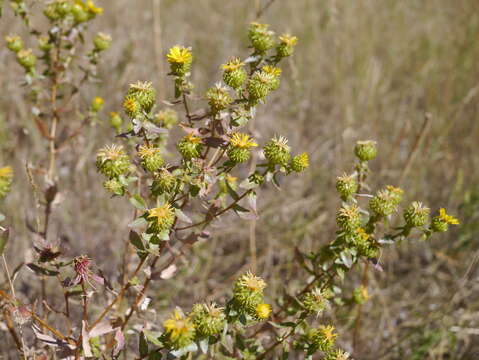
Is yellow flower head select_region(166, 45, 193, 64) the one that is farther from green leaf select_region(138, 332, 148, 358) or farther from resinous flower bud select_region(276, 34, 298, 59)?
green leaf select_region(138, 332, 148, 358)

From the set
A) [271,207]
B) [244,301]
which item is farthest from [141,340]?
[271,207]

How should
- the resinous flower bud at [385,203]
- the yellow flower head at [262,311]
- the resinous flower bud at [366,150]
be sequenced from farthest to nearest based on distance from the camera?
the resinous flower bud at [366,150] → the resinous flower bud at [385,203] → the yellow flower head at [262,311]

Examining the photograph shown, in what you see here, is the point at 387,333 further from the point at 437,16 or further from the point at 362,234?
the point at 437,16

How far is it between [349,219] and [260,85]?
0.54 meters

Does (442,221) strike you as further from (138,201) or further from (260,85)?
(138,201)

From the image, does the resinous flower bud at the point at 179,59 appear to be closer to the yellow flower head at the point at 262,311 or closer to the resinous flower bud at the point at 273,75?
the resinous flower bud at the point at 273,75

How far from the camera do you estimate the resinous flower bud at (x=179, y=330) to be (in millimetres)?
1271

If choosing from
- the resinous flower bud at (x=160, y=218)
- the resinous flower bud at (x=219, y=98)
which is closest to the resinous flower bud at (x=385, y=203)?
the resinous flower bud at (x=219, y=98)

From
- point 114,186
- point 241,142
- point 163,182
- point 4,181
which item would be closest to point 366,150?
point 241,142

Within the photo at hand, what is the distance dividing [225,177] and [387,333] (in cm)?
147

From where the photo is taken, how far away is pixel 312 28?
14.4 ft

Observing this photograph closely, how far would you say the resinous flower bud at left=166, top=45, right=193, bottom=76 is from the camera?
1.57m

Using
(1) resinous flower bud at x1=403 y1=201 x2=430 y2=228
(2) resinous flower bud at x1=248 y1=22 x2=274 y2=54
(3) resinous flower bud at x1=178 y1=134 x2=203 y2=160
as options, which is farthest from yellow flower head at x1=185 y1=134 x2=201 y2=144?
(1) resinous flower bud at x1=403 y1=201 x2=430 y2=228

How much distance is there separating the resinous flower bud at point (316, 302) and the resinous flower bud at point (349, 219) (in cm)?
24
